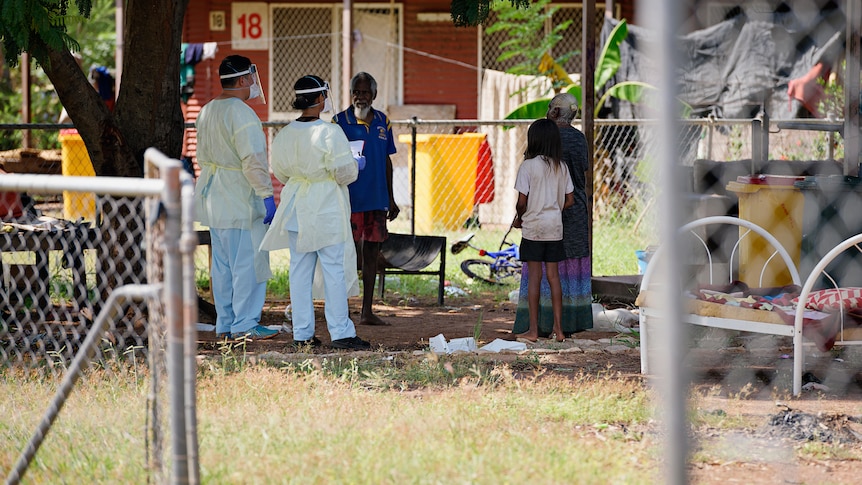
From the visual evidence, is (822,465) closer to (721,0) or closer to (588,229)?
(588,229)

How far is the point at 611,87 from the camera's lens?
46.3 ft

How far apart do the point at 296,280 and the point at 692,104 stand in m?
8.35

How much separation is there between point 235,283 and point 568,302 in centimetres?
246

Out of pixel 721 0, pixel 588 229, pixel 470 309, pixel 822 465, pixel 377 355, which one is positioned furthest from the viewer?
pixel 721 0

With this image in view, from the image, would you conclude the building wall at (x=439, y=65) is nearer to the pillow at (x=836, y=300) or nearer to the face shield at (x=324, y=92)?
the face shield at (x=324, y=92)

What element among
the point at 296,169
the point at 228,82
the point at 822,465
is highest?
the point at 228,82

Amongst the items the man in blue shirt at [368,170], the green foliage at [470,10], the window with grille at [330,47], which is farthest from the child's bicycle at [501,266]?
the window with grille at [330,47]

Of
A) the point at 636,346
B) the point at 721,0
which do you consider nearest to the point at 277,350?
the point at 636,346

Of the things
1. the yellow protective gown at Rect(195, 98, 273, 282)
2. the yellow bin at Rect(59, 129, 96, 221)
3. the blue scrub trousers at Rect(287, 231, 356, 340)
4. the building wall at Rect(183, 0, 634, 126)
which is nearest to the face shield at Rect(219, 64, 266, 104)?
the yellow protective gown at Rect(195, 98, 273, 282)

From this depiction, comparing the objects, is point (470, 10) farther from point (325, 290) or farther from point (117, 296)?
point (117, 296)

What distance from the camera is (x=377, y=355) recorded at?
666 centimetres

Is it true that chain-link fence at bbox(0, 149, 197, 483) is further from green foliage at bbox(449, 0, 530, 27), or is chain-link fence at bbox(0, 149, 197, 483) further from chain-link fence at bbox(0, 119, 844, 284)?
chain-link fence at bbox(0, 119, 844, 284)

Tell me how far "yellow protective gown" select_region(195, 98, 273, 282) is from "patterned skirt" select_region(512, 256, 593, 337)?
193 cm

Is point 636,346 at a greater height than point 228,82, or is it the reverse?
point 228,82
